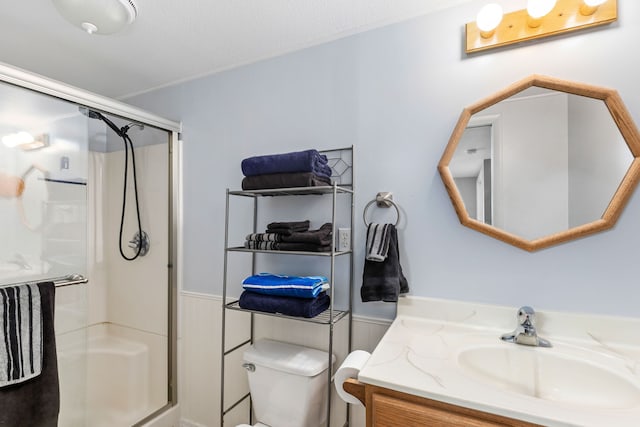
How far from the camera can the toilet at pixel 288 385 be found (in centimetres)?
131

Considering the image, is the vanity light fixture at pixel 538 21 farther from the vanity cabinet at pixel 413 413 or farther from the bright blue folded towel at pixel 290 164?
the vanity cabinet at pixel 413 413

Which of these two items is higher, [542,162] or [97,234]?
[542,162]

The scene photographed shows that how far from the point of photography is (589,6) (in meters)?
1.05

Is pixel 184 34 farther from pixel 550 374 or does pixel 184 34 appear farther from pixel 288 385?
pixel 550 374

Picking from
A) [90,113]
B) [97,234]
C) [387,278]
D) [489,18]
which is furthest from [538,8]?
[97,234]

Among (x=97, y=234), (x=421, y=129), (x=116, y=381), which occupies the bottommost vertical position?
(x=116, y=381)

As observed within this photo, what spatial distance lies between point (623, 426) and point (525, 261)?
23.0 inches

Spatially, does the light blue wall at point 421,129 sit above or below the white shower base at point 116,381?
above

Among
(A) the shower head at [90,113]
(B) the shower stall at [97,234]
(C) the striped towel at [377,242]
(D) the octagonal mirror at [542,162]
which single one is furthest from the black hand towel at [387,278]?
(A) the shower head at [90,113]

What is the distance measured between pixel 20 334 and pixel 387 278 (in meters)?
1.44

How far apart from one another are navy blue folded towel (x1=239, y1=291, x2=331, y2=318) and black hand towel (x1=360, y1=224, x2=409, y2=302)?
0.19m

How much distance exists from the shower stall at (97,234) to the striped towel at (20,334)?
0.45 feet

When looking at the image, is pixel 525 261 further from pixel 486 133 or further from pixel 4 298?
pixel 4 298

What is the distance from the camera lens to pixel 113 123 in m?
1.74
